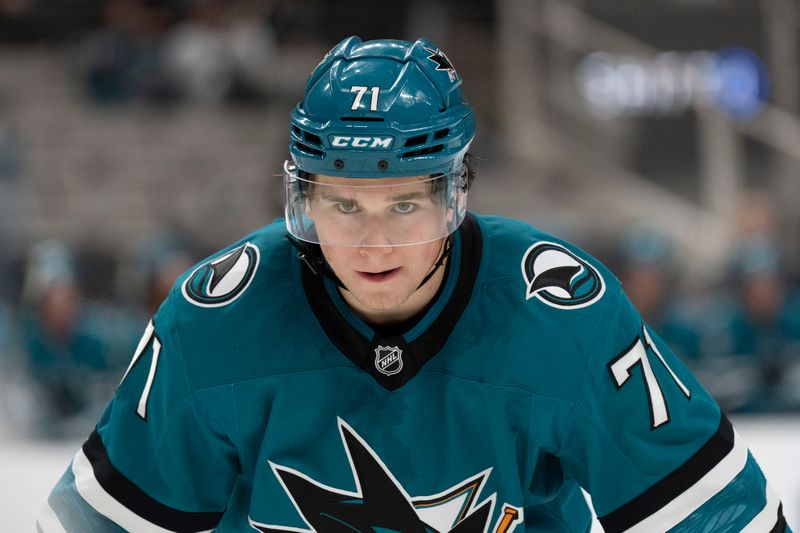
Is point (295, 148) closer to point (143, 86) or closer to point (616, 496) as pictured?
point (616, 496)

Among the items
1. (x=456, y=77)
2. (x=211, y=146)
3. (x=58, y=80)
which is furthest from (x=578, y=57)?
(x=456, y=77)

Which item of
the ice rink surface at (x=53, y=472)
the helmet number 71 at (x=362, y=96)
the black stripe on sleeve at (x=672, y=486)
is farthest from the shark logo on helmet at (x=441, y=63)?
the ice rink surface at (x=53, y=472)

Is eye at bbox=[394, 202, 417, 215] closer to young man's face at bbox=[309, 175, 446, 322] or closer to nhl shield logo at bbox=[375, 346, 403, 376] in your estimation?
young man's face at bbox=[309, 175, 446, 322]

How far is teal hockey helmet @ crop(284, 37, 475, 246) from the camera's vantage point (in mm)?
1336

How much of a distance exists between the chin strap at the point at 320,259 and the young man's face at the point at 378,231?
0.09 feet

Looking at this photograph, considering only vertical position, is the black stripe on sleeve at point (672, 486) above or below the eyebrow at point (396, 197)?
below

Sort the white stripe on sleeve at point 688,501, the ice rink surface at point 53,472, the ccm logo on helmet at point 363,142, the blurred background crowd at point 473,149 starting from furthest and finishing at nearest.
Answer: the blurred background crowd at point 473,149
the ice rink surface at point 53,472
the white stripe on sleeve at point 688,501
the ccm logo on helmet at point 363,142

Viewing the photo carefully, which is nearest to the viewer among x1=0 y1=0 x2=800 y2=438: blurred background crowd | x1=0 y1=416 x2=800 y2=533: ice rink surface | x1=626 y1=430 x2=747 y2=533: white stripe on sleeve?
x1=626 y1=430 x2=747 y2=533: white stripe on sleeve

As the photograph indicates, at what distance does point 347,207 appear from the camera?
136 cm

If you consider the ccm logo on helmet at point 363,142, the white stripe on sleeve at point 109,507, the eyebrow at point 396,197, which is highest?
the ccm logo on helmet at point 363,142

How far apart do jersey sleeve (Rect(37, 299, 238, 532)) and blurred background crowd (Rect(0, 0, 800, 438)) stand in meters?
3.73

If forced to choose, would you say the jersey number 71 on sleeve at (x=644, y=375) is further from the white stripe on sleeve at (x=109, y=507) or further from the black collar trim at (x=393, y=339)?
the white stripe on sleeve at (x=109, y=507)

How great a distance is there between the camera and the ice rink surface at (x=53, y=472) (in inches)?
110

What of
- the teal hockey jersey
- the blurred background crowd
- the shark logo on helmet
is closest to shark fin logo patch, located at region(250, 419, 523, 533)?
the teal hockey jersey
